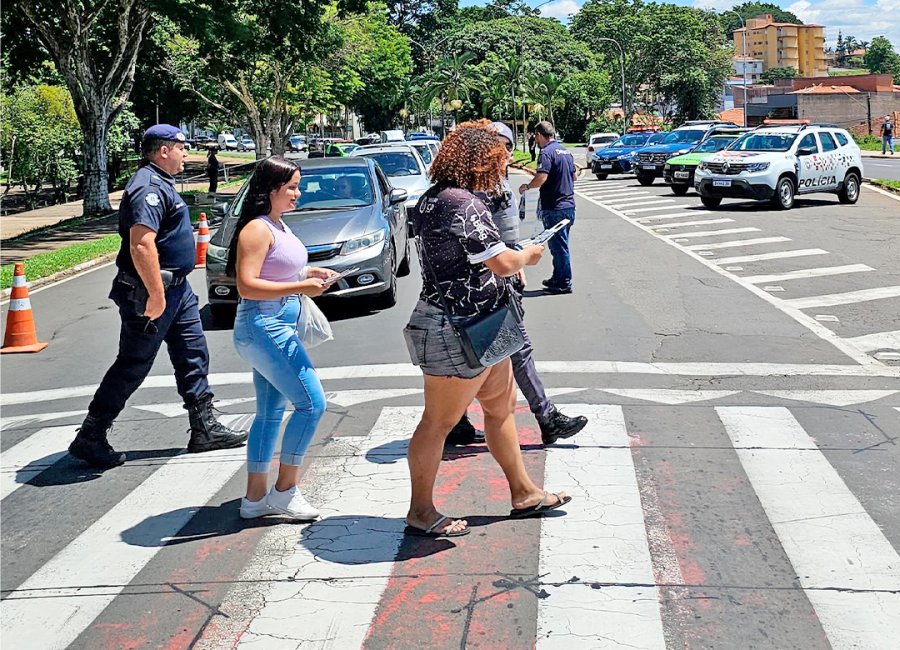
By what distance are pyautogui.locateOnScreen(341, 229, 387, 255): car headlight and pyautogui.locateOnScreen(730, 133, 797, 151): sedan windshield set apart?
45.4 feet

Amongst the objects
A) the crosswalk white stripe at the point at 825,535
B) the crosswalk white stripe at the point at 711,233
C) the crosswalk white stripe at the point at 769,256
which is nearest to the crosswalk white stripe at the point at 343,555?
the crosswalk white stripe at the point at 825,535

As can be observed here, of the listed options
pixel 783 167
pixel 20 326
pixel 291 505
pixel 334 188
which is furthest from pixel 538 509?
pixel 783 167

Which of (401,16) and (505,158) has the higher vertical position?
(401,16)

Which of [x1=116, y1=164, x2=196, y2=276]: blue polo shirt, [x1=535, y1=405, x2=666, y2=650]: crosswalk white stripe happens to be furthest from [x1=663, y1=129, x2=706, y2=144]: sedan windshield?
[x1=116, y1=164, x2=196, y2=276]: blue polo shirt

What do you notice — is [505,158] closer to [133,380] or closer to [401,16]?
[133,380]

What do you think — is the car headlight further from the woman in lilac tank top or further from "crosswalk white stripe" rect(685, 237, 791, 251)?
"crosswalk white stripe" rect(685, 237, 791, 251)

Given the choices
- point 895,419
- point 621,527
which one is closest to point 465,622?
point 621,527

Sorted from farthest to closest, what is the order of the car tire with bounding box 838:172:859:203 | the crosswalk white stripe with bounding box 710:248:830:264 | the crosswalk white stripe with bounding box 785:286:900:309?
the car tire with bounding box 838:172:859:203 → the crosswalk white stripe with bounding box 710:248:830:264 → the crosswalk white stripe with bounding box 785:286:900:309

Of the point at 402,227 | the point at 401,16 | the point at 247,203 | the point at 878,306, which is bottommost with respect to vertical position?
the point at 878,306

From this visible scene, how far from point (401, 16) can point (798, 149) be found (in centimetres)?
7636

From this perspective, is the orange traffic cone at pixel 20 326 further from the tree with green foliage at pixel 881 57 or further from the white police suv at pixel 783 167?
the tree with green foliage at pixel 881 57

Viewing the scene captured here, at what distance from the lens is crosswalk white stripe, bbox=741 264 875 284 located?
13.3 metres

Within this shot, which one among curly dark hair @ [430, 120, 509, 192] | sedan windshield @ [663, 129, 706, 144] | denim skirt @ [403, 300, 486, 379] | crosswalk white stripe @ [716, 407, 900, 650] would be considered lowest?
crosswalk white stripe @ [716, 407, 900, 650]

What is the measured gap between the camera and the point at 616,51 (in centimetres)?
9462
